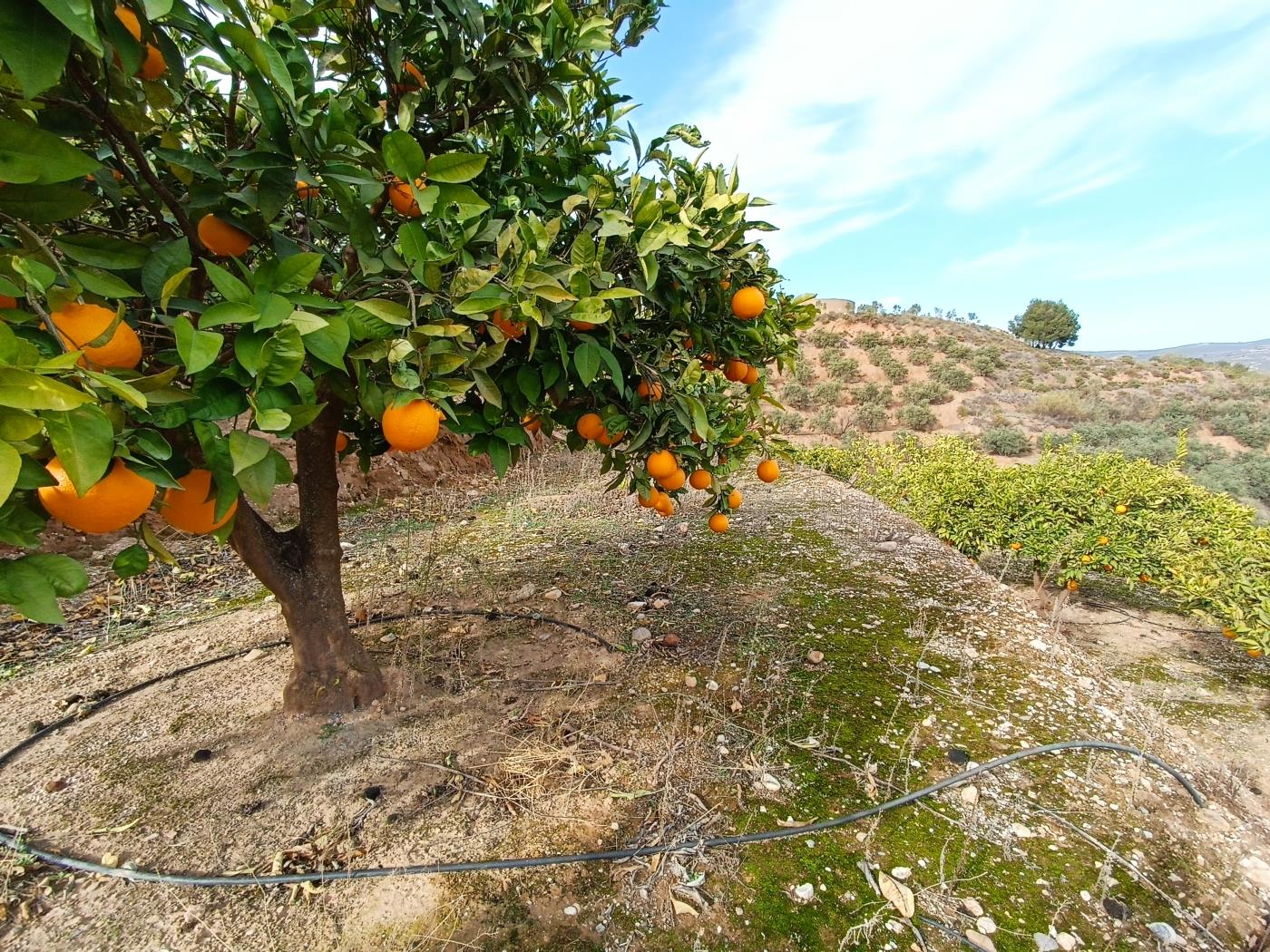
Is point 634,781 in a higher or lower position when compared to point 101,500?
lower

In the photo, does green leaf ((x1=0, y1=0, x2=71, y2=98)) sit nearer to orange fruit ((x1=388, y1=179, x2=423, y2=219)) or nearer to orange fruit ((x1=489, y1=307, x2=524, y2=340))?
orange fruit ((x1=388, y1=179, x2=423, y2=219))

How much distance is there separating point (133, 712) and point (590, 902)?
6.87 feet

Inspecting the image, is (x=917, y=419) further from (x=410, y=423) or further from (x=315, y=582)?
(x=410, y=423)

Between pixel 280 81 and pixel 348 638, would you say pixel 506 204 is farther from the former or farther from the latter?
pixel 348 638

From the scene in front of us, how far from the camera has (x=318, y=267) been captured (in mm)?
1103

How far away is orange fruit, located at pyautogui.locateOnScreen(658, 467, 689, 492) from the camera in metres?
1.85

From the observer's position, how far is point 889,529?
4.97 metres

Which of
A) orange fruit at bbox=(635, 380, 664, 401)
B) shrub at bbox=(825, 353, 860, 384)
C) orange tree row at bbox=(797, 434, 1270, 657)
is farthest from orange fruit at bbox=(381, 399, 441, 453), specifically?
shrub at bbox=(825, 353, 860, 384)

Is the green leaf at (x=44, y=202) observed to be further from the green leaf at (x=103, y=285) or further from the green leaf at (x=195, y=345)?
the green leaf at (x=195, y=345)

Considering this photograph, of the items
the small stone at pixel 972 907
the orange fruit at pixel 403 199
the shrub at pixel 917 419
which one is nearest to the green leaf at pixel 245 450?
the orange fruit at pixel 403 199

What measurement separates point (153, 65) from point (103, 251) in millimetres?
353

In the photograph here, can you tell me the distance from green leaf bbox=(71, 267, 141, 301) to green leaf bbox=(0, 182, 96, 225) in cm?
9

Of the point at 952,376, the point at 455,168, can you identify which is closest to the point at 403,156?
the point at 455,168

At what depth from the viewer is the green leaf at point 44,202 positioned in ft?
2.76
